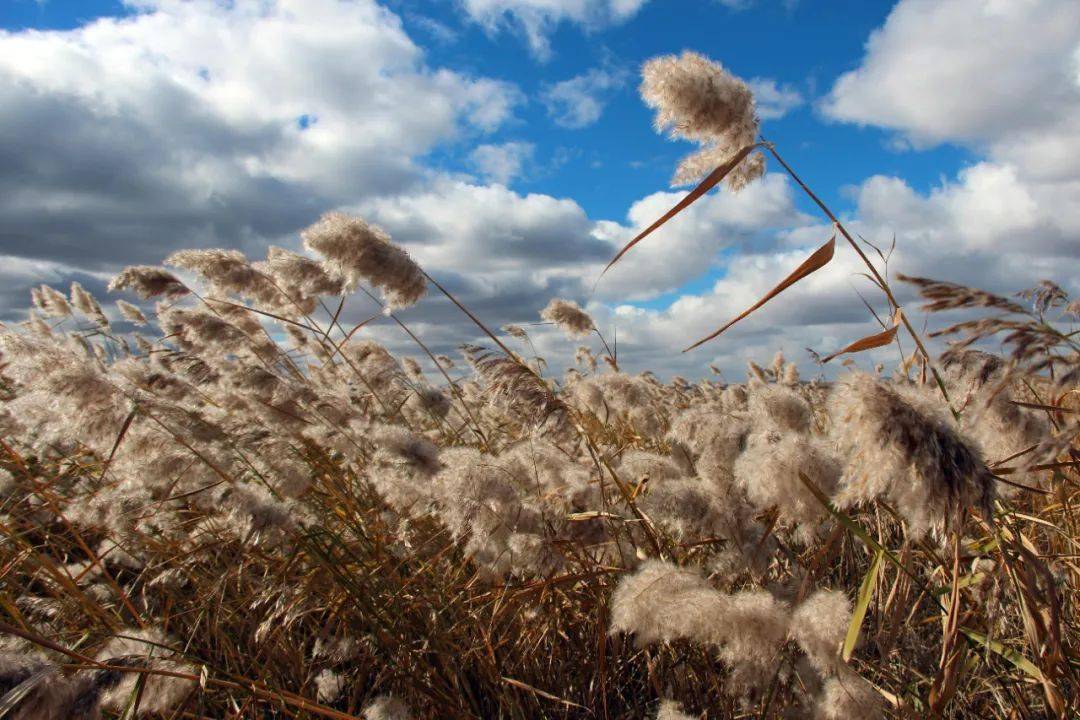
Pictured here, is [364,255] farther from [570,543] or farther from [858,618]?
[858,618]

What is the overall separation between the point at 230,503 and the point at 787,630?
4.60ft

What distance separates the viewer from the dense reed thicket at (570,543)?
1349 mm

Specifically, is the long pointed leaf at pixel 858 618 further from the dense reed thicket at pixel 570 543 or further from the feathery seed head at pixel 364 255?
the feathery seed head at pixel 364 255

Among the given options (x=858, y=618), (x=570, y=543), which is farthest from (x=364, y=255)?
(x=858, y=618)

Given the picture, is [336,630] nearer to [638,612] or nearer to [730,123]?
[638,612]

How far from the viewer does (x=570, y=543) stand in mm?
2199

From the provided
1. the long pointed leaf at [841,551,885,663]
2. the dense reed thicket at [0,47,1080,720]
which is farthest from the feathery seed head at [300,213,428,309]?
the long pointed leaf at [841,551,885,663]

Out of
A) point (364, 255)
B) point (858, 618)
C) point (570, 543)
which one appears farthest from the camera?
point (364, 255)

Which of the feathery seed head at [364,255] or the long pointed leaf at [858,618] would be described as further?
the feathery seed head at [364,255]

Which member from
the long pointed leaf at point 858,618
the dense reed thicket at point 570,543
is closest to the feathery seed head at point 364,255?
the dense reed thicket at point 570,543

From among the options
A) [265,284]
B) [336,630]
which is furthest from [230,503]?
[265,284]

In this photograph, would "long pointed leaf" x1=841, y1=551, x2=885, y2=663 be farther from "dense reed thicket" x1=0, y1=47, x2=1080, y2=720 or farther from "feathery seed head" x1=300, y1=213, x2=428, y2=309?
"feathery seed head" x1=300, y1=213, x2=428, y2=309

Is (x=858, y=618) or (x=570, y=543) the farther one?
(x=570, y=543)

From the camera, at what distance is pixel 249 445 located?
8.20ft
